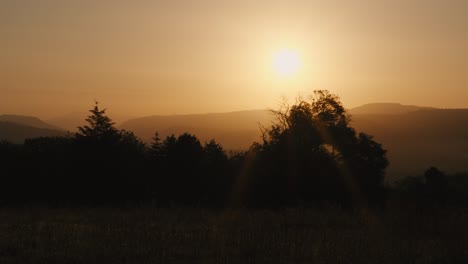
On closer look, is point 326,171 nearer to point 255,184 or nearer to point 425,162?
point 255,184

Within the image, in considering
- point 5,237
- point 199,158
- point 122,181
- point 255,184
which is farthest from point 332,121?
point 5,237

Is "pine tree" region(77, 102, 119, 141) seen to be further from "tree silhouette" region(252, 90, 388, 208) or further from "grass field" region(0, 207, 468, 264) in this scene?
"grass field" region(0, 207, 468, 264)

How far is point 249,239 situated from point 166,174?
95.6 feet

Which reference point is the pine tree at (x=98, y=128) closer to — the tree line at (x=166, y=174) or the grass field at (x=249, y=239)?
the tree line at (x=166, y=174)

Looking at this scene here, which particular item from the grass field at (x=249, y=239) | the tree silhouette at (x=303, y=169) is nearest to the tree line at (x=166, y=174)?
the tree silhouette at (x=303, y=169)

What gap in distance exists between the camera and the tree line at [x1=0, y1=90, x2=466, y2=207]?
109 feet

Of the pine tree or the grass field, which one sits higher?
the pine tree

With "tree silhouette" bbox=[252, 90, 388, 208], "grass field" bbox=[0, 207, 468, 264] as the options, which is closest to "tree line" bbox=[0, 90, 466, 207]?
"tree silhouette" bbox=[252, 90, 388, 208]

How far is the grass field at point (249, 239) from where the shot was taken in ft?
27.3

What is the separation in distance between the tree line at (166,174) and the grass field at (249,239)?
1675 cm

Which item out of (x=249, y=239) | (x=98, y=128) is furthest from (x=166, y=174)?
(x=249, y=239)

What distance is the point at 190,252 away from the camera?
→ 8727mm

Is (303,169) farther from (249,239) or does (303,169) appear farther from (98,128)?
(249,239)

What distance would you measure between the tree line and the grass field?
16755 mm
